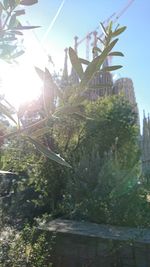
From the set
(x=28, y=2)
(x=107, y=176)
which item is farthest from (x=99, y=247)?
(x=28, y=2)

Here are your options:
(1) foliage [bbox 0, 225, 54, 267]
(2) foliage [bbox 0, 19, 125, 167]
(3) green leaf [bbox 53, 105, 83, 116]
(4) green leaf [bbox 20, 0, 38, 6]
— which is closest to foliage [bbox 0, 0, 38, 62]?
(4) green leaf [bbox 20, 0, 38, 6]

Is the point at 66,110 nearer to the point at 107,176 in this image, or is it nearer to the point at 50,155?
the point at 50,155

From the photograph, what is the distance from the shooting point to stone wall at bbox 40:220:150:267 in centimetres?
315

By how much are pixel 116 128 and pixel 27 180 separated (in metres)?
2.11

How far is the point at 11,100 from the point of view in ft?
3.75

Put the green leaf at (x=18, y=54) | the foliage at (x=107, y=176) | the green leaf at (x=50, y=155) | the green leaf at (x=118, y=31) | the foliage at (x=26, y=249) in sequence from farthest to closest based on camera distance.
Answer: the foliage at (x=107, y=176) → the foliage at (x=26, y=249) → the green leaf at (x=18, y=54) → the green leaf at (x=118, y=31) → the green leaf at (x=50, y=155)

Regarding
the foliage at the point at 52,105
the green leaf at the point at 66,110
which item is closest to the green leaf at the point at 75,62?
the foliage at the point at 52,105

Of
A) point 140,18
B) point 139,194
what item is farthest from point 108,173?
point 140,18

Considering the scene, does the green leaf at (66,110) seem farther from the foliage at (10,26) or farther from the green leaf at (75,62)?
the foliage at (10,26)

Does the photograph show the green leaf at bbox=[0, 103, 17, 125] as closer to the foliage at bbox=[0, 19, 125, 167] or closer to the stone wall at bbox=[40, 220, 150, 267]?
the foliage at bbox=[0, 19, 125, 167]

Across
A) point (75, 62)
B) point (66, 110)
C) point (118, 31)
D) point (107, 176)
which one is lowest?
point (107, 176)

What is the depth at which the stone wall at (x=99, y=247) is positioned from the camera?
3152mm

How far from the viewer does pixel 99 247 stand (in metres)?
3.28

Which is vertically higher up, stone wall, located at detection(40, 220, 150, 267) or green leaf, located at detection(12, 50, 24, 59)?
green leaf, located at detection(12, 50, 24, 59)
